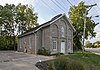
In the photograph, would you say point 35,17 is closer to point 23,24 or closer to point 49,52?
point 23,24

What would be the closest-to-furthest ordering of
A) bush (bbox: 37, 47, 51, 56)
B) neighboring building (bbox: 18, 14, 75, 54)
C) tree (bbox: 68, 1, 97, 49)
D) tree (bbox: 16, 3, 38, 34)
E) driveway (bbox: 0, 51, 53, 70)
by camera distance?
driveway (bbox: 0, 51, 53, 70)
bush (bbox: 37, 47, 51, 56)
neighboring building (bbox: 18, 14, 75, 54)
tree (bbox: 68, 1, 97, 49)
tree (bbox: 16, 3, 38, 34)

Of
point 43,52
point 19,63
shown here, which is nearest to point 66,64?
point 19,63

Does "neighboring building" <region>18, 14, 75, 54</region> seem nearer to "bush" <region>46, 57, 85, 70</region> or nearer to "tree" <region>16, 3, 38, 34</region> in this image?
"bush" <region>46, 57, 85, 70</region>

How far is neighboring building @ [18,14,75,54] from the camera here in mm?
29953

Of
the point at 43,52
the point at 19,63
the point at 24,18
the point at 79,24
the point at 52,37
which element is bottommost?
the point at 19,63

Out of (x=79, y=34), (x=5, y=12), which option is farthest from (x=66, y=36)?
(x=5, y=12)

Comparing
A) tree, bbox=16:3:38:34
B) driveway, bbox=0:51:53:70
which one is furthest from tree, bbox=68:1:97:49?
driveway, bbox=0:51:53:70

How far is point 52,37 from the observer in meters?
30.2

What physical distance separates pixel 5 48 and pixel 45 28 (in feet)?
80.0

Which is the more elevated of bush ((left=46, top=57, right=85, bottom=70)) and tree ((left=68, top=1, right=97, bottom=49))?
tree ((left=68, top=1, right=97, bottom=49))

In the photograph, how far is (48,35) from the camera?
2989cm

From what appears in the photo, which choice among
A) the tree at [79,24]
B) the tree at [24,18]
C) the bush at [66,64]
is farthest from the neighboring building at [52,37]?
the tree at [24,18]

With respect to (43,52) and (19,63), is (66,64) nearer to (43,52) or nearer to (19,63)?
(19,63)

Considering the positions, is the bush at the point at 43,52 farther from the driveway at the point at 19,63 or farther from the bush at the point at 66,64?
the bush at the point at 66,64
